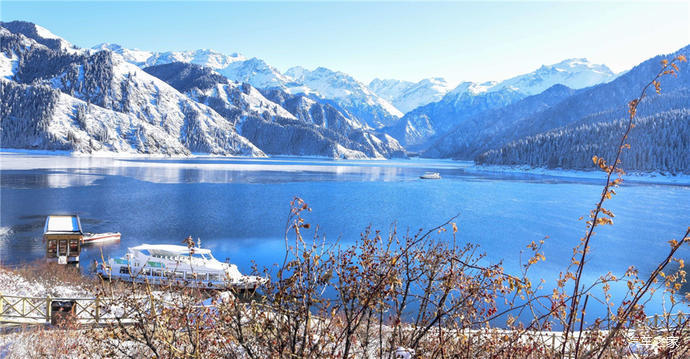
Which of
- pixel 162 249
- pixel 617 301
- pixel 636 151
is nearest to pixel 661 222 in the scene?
pixel 617 301

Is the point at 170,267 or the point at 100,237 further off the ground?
the point at 170,267

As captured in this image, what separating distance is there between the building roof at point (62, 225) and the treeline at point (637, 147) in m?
155

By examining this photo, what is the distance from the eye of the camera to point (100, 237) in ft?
120

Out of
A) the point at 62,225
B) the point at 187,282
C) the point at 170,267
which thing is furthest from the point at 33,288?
the point at 187,282

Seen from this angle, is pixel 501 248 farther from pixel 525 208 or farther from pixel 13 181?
pixel 13 181

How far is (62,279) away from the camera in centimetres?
2536

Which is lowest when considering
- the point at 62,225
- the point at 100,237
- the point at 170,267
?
the point at 100,237

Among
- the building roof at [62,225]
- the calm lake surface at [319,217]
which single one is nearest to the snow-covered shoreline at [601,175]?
the calm lake surface at [319,217]

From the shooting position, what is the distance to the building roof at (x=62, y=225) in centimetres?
2989

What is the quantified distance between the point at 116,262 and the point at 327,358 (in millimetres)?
27762

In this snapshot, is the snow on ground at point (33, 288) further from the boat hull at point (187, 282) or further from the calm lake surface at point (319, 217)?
the calm lake surface at point (319, 217)

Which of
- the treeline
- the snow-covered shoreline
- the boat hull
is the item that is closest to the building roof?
the boat hull

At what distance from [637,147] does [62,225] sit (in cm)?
19100

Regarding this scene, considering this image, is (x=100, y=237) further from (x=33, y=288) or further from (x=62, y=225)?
(x=33, y=288)
